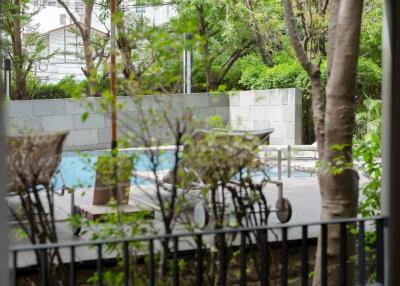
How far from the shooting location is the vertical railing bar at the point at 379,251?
8.91ft

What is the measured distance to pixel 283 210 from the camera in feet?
9.47

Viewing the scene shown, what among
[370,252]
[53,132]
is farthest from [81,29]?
[370,252]

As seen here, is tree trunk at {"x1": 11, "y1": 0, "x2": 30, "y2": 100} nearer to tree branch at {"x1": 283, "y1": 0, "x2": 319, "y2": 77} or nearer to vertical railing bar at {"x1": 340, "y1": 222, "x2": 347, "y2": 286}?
tree branch at {"x1": 283, "y1": 0, "x2": 319, "y2": 77}

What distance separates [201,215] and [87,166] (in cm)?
49

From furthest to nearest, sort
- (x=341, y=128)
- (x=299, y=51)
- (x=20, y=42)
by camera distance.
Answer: (x=299, y=51) < (x=341, y=128) < (x=20, y=42)

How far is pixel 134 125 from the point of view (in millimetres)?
2504

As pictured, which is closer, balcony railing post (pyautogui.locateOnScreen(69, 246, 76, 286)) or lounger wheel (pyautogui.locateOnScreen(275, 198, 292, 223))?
balcony railing post (pyautogui.locateOnScreen(69, 246, 76, 286))

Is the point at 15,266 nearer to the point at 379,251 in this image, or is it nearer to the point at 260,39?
the point at 379,251

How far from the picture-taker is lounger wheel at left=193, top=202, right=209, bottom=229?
2.58 meters

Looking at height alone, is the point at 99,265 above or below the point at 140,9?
below

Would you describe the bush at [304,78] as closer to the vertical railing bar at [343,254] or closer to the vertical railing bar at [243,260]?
the vertical railing bar at [343,254]

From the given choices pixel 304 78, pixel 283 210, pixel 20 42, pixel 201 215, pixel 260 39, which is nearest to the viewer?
pixel 201 215

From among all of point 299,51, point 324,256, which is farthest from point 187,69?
point 324,256

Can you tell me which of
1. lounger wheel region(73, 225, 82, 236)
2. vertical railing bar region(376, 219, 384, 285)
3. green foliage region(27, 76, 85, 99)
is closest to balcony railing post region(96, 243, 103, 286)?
lounger wheel region(73, 225, 82, 236)
